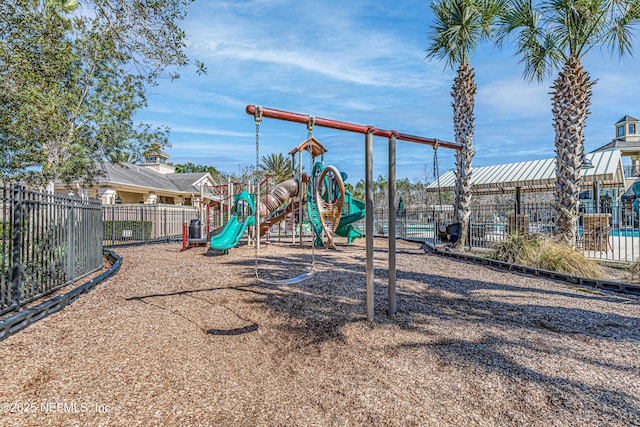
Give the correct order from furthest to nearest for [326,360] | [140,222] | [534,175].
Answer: [140,222] → [534,175] → [326,360]

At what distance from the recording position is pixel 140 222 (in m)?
19.4

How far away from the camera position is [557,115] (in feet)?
31.4

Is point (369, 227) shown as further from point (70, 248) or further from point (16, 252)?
point (70, 248)

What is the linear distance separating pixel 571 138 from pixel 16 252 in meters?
11.8

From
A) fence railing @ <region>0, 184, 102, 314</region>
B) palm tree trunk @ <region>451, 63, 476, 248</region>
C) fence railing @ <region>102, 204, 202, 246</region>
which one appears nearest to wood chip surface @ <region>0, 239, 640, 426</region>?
fence railing @ <region>0, 184, 102, 314</region>

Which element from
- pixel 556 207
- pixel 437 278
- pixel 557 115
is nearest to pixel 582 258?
pixel 556 207

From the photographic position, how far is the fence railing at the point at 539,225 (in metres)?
10.6

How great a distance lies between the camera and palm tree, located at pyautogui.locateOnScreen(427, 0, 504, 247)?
11.5 m

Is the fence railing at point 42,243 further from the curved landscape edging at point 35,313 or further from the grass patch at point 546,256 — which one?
the grass patch at point 546,256

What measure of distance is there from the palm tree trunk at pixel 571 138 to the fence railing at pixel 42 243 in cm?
1102

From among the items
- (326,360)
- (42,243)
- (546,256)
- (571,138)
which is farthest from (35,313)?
(571,138)

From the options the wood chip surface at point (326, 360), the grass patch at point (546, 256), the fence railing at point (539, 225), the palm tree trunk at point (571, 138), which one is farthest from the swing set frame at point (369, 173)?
the palm tree trunk at point (571, 138)

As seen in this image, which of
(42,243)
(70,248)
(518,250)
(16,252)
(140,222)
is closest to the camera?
(16,252)

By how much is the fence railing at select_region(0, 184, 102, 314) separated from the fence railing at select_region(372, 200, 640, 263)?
8.41 metres
